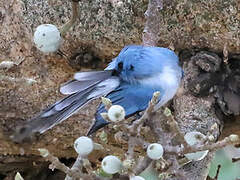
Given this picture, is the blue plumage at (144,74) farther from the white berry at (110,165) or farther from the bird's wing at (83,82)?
the white berry at (110,165)

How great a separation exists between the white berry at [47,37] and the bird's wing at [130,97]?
8.6 inches

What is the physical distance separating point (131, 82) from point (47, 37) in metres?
0.24

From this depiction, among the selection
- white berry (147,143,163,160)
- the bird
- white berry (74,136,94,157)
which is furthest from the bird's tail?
white berry (147,143,163,160)

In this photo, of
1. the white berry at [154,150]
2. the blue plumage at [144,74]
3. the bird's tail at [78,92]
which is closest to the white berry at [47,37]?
the bird's tail at [78,92]

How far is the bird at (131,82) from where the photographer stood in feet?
3.47

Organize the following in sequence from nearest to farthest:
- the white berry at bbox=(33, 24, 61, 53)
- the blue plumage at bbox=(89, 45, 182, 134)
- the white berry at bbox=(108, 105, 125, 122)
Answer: the white berry at bbox=(108, 105, 125, 122)
the white berry at bbox=(33, 24, 61, 53)
the blue plumage at bbox=(89, 45, 182, 134)

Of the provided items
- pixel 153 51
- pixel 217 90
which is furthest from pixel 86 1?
pixel 217 90

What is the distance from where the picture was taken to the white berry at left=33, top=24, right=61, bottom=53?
96cm

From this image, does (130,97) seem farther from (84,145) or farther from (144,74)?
(84,145)

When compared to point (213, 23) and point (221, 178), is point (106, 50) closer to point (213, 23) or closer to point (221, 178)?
point (213, 23)

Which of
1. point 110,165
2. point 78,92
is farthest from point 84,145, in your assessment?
point 78,92

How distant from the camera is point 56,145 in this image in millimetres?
1485

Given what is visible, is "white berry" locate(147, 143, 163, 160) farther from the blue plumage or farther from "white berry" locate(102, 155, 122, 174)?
the blue plumage

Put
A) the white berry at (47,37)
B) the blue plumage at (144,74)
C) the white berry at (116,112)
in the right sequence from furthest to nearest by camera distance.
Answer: the blue plumage at (144,74)
the white berry at (47,37)
the white berry at (116,112)
